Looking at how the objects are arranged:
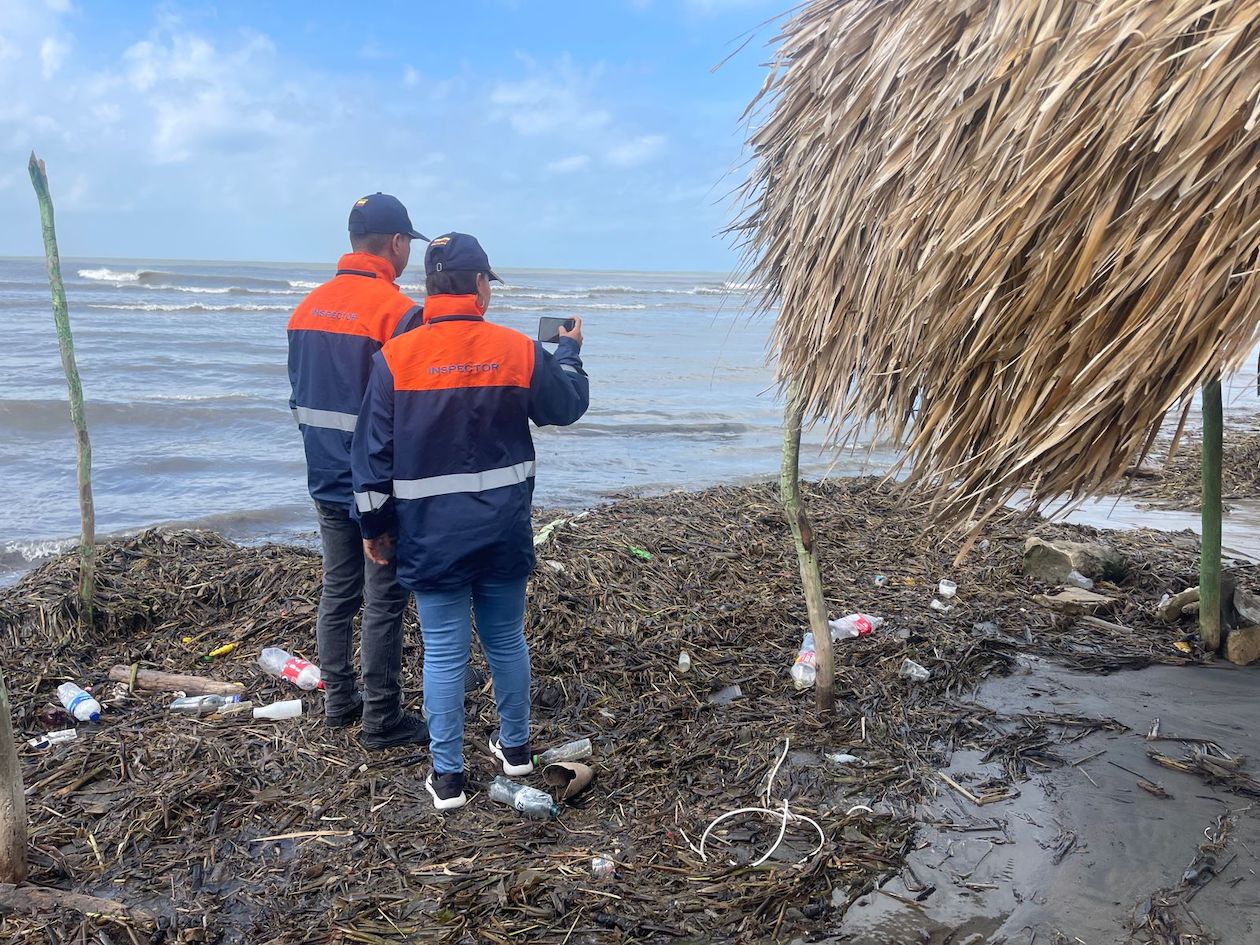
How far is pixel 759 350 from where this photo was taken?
28266 mm

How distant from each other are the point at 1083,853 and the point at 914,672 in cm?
153

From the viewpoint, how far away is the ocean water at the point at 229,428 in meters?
9.09

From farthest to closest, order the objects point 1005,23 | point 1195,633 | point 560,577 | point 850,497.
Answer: point 850,497
point 560,577
point 1195,633
point 1005,23

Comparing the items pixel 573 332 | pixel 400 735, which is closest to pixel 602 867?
pixel 400 735

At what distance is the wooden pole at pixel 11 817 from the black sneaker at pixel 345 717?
139 cm

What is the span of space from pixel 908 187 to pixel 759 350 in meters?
25.6

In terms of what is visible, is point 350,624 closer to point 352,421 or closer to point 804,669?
point 352,421

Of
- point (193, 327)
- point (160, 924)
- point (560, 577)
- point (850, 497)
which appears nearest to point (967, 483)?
point (160, 924)

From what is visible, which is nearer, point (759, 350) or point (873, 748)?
point (873, 748)

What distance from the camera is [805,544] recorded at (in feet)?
13.1

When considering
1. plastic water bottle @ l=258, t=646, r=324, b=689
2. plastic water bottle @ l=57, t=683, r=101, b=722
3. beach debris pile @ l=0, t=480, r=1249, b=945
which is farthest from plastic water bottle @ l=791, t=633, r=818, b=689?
plastic water bottle @ l=57, t=683, r=101, b=722

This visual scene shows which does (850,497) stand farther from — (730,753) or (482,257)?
(482,257)

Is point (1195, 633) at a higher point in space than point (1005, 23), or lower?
lower

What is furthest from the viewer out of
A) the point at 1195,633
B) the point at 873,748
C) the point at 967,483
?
the point at 1195,633
